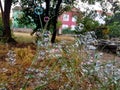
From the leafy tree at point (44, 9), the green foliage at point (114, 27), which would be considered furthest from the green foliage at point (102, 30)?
the leafy tree at point (44, 9)

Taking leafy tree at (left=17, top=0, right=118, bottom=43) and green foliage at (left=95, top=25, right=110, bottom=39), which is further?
leafy tree at (left=17, top=0, right=118, bottom=43)

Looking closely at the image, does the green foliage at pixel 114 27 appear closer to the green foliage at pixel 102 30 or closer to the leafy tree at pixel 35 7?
the green foliage at pixel 102 30

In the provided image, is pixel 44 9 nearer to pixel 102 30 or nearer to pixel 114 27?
pixel 114 27

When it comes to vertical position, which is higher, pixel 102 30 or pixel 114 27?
pixel 102 30

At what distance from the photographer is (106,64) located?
279 centimetres

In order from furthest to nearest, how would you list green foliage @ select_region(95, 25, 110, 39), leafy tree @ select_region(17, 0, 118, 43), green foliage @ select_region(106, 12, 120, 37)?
1. leafy tree @ select_region(17, 0, 118, 43)
2. green foliage @ select_region(106, 12, 120, 37)
3. green foliage @ select_region(95, 25, 110, 39)

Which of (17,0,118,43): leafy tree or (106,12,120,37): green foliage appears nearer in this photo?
(106,12,120,37): green foliage

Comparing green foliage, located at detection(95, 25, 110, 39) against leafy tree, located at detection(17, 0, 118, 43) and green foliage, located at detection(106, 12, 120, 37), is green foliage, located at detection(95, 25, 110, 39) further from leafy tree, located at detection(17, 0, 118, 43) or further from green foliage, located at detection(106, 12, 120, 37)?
leafy tree, located at detection(17, 0, 118, 43)

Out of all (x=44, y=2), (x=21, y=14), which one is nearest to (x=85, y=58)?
(x=44, y=2)

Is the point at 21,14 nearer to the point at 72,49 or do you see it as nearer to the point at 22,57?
the point at 22,57

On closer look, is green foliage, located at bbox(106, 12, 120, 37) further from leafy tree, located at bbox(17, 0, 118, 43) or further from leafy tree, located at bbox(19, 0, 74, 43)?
leafy tree, located at bbox(19, 0, 74, 43)

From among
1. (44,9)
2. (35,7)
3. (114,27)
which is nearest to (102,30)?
(114,27)

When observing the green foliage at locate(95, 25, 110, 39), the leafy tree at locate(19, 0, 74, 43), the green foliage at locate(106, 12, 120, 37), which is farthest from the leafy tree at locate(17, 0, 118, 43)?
the green foliage at locate(95, 25, 110, 39)

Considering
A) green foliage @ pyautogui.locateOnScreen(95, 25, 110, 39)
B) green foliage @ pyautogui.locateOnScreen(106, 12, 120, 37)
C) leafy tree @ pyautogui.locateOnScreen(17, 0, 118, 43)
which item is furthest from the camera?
leafy tree @ pyautogui.locateOnScreen(17, 0, 118, 43)
